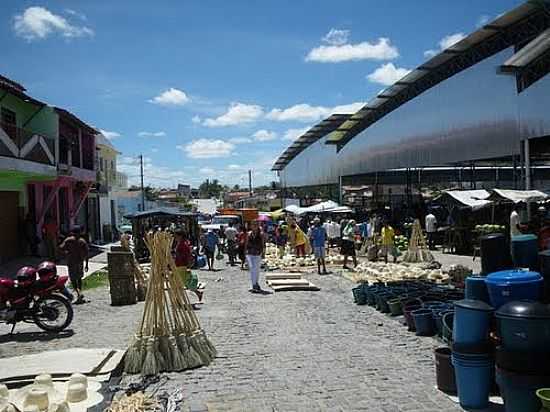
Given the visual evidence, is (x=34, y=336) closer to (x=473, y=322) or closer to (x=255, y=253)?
(x=255, y=253)

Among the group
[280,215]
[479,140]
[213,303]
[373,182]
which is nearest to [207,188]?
[373,182]

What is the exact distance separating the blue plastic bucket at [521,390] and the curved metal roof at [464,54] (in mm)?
20848

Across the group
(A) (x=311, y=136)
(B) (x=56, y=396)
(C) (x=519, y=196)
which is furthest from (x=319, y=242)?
(A) (x=311, y=136)

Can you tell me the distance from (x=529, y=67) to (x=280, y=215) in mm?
20465

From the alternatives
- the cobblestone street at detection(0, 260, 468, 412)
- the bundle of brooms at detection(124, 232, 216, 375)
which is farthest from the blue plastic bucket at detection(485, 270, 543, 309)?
the bundle of brooms at detection(124, 232, 216, 375)

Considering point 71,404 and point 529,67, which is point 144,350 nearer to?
point 71,404

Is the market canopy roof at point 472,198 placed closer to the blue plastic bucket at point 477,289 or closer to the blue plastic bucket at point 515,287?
the blue plastic bucket at point 477,289

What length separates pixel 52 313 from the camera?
10289 mm

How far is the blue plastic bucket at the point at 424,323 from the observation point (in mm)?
9031

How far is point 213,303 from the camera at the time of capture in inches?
521

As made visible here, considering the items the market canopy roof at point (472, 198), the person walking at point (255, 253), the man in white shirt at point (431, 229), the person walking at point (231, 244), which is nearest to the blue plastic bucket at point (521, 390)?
the person walking at point (255, 253)

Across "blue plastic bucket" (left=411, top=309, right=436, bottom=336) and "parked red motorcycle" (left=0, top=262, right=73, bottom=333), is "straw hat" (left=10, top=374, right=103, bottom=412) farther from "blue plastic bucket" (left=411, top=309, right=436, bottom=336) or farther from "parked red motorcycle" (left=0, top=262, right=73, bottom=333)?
"blue plastic bucket" (left=411, top=309, right=436, bottom=336)

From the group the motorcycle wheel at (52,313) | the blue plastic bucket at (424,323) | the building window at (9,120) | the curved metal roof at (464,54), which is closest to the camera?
the blue plastic bucket at (424,323)

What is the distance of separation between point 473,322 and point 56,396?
14.4ft
